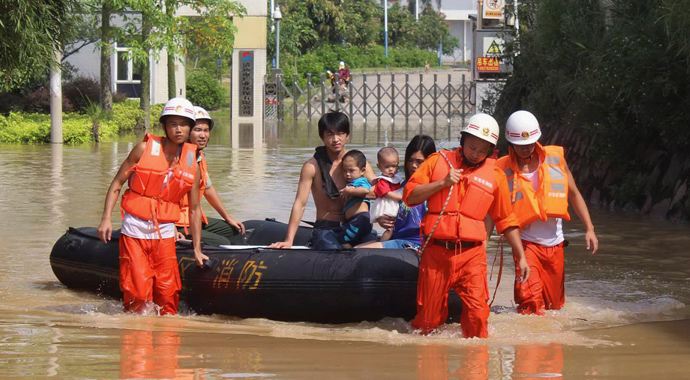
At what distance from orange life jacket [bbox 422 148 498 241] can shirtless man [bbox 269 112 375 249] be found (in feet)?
4.47

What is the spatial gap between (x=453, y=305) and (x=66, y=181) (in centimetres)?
1309

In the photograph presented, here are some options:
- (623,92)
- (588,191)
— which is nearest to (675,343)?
(623,92)

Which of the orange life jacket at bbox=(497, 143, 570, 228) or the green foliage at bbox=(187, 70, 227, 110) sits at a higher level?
the green foliage at bbox=(187, 70, 227, 110)

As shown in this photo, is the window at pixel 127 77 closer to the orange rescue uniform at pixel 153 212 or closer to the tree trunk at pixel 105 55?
the tree trunk at pixel 105 55

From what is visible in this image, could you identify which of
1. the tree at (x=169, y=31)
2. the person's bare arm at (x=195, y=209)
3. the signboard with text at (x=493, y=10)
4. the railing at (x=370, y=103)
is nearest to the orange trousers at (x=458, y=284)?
the person's bare arm at (x=195, y=209)

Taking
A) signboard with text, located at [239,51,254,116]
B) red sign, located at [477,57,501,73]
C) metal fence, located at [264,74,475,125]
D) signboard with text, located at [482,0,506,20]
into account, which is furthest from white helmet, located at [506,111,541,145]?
signboard with text, located at [239,51,254,116]

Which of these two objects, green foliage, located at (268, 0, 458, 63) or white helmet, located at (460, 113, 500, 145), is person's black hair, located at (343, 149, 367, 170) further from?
green foliage, located at (268, 0, 458, 63)

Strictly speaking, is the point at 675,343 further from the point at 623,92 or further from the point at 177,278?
the point at 623,92

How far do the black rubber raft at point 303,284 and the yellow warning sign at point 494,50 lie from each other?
56.3 ft

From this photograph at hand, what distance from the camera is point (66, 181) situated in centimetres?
2122

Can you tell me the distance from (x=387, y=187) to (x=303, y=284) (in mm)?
896

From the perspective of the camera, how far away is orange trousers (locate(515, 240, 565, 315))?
933 centimetres

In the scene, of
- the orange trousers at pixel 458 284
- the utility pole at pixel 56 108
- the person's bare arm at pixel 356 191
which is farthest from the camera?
the utility pole at pixel 56 108

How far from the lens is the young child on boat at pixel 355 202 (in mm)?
9594
